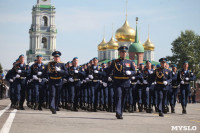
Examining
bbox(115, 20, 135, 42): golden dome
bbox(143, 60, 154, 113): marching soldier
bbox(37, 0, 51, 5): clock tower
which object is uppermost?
bbox(37, 0, 51, 5): clock tower

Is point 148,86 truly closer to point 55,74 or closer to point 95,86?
point 95,86

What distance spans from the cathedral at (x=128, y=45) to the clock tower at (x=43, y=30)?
13609 millimetres

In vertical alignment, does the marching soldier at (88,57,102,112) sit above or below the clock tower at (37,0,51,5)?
below

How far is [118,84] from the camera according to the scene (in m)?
14.1

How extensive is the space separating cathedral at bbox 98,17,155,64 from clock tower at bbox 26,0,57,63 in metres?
13.6

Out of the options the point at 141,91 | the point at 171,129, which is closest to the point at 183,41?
the point at 141,91

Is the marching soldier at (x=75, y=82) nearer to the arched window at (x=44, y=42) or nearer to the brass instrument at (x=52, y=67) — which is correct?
the brass instrument at (x=52, y=67)

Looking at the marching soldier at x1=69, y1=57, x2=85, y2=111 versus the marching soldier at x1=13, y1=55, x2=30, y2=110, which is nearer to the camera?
the marching soldier at x1=13, y1=55, x2=30, y2=110

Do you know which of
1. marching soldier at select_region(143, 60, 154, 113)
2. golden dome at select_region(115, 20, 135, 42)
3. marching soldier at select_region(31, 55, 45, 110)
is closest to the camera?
marching soldier at select_region(31, 55, 45, 110)

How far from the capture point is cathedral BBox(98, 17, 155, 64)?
359 feet

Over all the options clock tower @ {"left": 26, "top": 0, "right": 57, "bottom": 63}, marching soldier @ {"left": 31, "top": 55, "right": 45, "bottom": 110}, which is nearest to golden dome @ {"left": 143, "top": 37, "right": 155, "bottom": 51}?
clock tower @ {"left": 26, "top": 0, "right": 57, "bottom": 63}

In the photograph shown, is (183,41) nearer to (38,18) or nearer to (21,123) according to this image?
(38,18)

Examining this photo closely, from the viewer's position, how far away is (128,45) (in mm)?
117062

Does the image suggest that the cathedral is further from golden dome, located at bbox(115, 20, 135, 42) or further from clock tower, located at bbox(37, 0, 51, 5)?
clock tower, located at bbox(37, 0, 51, 5)
